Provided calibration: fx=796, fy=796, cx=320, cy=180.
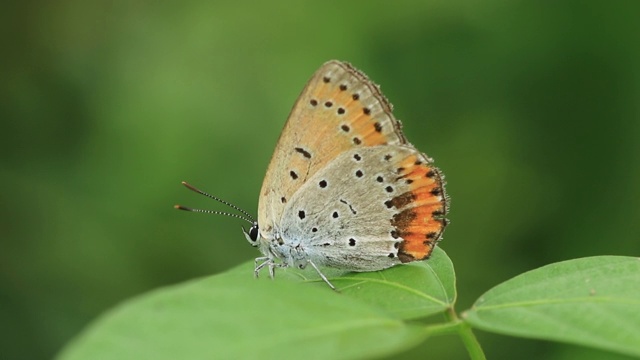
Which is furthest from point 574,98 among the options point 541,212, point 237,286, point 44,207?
point 237,286

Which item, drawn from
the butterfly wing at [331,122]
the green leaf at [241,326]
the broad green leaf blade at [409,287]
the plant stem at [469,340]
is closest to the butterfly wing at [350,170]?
the butterfly wing at [331,122]

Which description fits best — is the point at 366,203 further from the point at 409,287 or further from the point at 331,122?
the point at 409,287

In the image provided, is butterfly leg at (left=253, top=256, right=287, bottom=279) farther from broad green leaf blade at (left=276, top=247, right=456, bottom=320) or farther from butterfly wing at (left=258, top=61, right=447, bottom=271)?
broad green leaf blade at (left=276, top=247, right=456, bottom=320)

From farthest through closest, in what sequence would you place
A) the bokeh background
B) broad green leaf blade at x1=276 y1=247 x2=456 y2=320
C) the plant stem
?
the bokeh background < broad green leaf blade at x1=276 y1=247 x2=456 y2=320 < the plant stem

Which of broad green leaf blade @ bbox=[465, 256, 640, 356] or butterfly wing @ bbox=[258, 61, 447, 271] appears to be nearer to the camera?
broad green leaf blade @ bbox=[465, 256, 640, 356]

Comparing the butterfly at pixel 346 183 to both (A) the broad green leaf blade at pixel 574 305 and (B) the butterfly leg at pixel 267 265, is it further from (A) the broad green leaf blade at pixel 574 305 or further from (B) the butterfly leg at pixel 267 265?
(A) the broad green leaf blade at pixel 574 305

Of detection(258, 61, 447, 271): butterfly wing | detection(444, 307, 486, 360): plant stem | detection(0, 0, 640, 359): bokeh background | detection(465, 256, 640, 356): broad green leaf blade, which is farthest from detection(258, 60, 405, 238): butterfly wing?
detection(0, 0, 640, 359): bokeh background

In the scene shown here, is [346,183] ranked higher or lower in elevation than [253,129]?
lower

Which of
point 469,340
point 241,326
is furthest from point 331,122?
point 241,326
